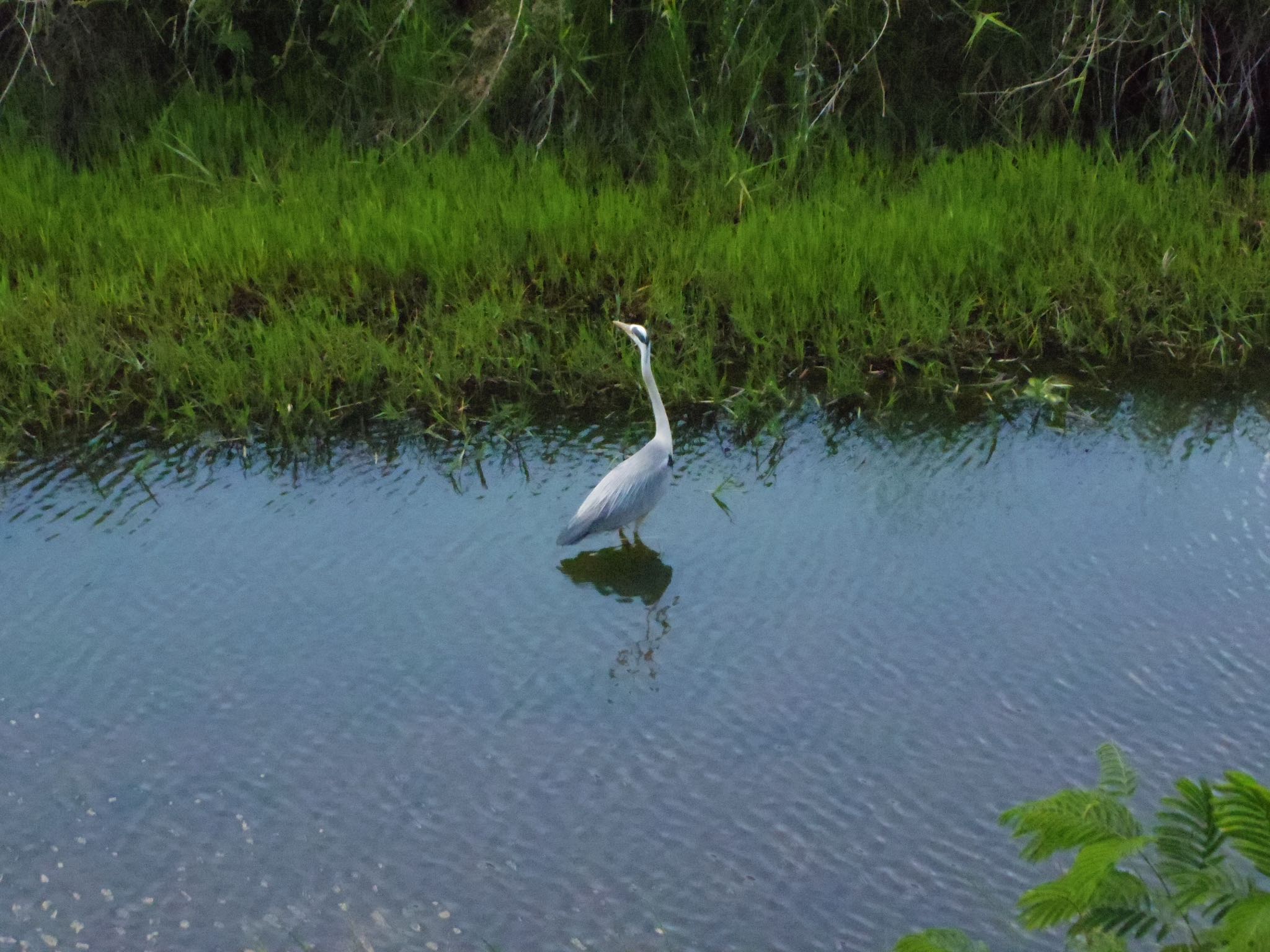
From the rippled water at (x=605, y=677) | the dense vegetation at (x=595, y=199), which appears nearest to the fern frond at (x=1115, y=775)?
the rippled water at (x=605, y=677)

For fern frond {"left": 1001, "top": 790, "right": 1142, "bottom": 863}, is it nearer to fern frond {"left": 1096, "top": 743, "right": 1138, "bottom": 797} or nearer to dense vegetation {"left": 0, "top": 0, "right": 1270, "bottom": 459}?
fern frond {"left": 1096, "top": 743, "right": 1138, "bottom": 797}

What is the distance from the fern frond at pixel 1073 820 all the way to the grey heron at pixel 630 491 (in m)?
2.18

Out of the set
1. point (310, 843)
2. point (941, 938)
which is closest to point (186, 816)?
point (310, 843)

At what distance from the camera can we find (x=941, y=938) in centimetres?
211

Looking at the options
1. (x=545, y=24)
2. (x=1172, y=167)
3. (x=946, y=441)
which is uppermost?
(x=545, y=24)

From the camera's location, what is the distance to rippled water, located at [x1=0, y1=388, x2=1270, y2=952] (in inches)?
113

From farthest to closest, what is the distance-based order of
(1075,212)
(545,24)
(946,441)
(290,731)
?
(545,24), (1075,212), (946,441), (290,731)

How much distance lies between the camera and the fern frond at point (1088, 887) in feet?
6.16

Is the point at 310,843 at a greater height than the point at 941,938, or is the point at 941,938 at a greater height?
the point at 941,938

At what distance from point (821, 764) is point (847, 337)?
2.35 metres

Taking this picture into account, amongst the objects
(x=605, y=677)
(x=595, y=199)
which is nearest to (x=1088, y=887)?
(x=605, y=677)

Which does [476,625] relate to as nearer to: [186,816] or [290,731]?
[290,731]

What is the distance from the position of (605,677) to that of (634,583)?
588mm

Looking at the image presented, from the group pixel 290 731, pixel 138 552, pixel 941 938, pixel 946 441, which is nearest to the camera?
pixel 941 938
